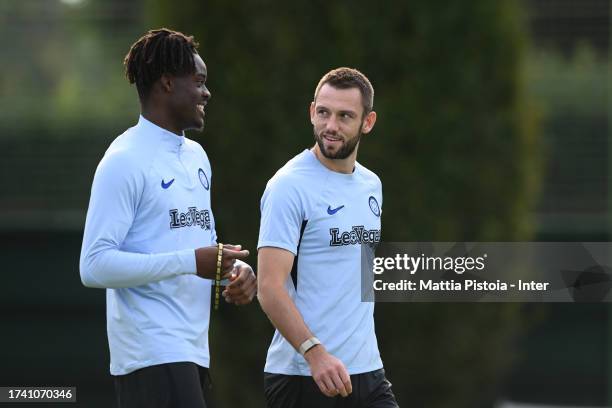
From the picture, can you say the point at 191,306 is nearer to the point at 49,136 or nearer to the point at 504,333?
the point at 504,333

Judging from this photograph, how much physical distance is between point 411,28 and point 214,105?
1.57m

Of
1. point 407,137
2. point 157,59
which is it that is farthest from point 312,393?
point 407,137

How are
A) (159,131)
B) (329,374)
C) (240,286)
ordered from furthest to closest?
(240,286) < (159,131) < (329,374)

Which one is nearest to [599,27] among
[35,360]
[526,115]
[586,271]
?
[526,115]

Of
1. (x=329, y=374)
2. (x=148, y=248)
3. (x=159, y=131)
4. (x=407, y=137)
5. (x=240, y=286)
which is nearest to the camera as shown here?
(x=329, y=374)

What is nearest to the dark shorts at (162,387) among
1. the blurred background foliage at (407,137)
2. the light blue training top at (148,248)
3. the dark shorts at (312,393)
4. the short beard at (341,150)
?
the light blue training top at (148,248)

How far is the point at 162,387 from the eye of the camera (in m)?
4.67

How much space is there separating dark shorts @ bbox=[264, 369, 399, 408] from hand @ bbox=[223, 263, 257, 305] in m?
0.33

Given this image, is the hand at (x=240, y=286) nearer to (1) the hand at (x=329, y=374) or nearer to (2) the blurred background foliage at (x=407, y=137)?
(1) the hand at (x=329, y=374)

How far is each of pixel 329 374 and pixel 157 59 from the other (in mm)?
1350

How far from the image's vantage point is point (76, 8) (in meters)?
11.6

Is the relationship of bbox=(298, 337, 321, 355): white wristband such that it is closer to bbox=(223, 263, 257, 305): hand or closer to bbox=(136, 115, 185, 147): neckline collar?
bbox=(223, 263, 257, 305): hand

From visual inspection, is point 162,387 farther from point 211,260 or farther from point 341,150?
point 341,150

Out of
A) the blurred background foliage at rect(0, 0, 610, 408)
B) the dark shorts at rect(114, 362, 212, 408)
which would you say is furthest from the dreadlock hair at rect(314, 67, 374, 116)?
the blurred background foliage at rect(0, 0, 610, 408)
